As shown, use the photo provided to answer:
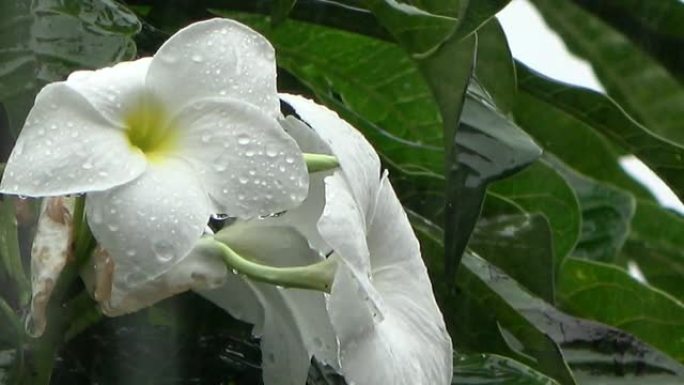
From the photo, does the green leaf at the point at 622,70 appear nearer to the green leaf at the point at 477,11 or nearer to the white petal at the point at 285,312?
the green leaf at the point at 477,11

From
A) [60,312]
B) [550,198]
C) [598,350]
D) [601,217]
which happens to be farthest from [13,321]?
[601,217]

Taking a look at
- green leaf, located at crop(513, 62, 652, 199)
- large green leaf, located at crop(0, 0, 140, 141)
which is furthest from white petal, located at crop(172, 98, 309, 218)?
green leaf, located at crop(513, 62, 652, 199)

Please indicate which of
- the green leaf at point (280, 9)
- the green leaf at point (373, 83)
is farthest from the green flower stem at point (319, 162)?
the green leaf at point (373, 83)

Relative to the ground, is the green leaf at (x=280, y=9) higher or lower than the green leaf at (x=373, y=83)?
higher

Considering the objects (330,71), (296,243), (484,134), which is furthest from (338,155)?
(330,71)

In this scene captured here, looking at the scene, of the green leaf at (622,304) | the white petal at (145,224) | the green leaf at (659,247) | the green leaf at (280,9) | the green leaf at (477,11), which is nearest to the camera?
the white petal at (145,224)

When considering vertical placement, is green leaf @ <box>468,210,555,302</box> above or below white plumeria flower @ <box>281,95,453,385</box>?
below

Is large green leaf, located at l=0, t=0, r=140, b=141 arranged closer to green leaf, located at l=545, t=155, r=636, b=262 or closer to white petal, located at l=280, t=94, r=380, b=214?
white petal, located at l=280, t=94, r=380, b=214
